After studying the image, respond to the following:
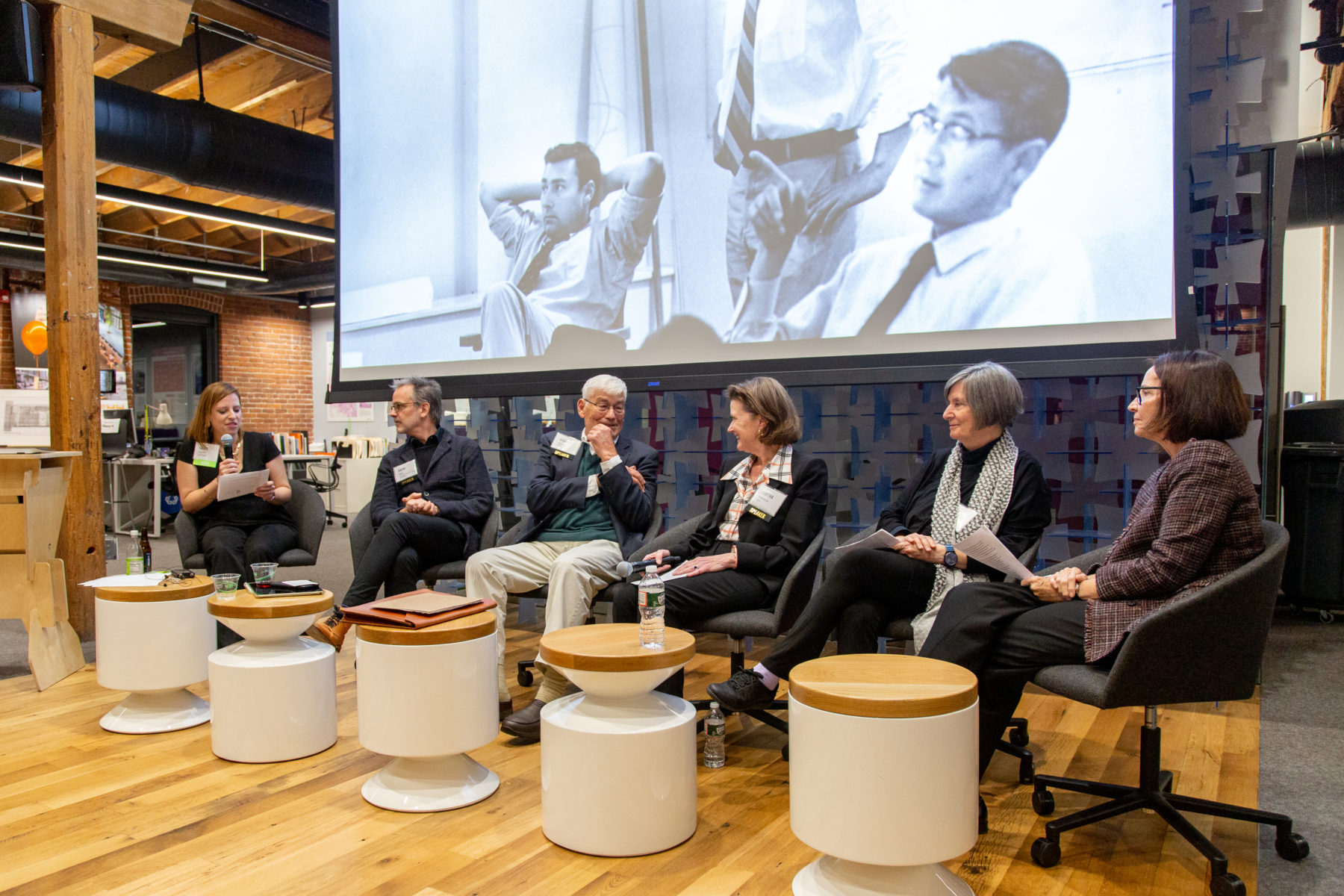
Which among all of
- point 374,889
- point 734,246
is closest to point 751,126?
point 734,246

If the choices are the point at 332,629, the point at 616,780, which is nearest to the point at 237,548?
the point at 332,629

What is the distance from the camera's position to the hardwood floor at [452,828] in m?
1.88

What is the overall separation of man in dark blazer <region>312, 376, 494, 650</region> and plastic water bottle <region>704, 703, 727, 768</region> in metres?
1.42

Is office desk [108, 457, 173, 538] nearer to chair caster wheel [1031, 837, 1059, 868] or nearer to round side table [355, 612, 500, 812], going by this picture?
round side table [355, 612, 500, 812]

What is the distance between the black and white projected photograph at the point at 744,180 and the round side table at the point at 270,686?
72.9 inches

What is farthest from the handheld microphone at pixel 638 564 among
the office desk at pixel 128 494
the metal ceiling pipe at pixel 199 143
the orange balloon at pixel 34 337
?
the orange balloon at pixel 34 337

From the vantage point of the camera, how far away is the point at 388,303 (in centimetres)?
483

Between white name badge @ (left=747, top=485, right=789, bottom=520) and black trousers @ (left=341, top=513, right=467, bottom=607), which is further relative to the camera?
black trousers @ (left=341, top=513, right=467, bottom=607)

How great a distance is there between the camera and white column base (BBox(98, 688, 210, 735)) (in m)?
2.91

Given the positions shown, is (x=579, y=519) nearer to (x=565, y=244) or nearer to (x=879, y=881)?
(x=565, y=244)

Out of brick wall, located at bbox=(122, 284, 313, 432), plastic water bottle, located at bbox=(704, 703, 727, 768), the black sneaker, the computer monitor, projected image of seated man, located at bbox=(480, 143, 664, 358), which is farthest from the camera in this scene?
brick wall, located at bbox=(122, 284, 313, 432)

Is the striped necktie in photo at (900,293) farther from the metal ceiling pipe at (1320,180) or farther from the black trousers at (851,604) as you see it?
the metal ceiling pipe at (1320,180)

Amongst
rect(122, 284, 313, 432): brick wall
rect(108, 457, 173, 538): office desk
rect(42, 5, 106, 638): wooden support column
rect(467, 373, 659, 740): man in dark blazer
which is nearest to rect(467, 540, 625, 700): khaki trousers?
rect(467, 373, 659, 740): man in dark blazer

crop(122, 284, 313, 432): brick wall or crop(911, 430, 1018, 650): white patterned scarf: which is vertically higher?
crop(122, 284, 313, 432): brick wall
